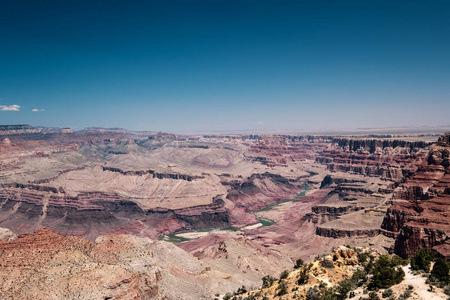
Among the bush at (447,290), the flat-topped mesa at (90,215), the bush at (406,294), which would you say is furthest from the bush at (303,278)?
the flat-topped mesa at (90,215)

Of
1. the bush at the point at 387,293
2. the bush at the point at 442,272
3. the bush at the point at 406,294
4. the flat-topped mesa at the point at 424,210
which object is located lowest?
the flat-topped mesa at the point at 424,210

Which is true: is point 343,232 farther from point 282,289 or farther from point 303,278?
point 303,278

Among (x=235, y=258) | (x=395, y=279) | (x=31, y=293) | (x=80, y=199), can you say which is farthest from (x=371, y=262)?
(x=80, y=199)

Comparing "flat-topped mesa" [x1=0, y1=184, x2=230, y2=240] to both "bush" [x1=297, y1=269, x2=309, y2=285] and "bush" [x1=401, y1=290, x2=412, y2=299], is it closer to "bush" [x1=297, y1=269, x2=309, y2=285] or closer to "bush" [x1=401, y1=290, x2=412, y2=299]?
"bush" [x1=297, y1=269, x2=309, y2=285]

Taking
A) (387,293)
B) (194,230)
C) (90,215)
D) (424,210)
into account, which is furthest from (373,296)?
(90,215)

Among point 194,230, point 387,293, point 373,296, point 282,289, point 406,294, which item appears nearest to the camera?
point 406,294

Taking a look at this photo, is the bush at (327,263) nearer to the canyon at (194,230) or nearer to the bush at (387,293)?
the bush at (387,293)

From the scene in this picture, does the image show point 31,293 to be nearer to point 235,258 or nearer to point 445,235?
point 235,258

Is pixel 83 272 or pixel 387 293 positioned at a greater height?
pixel 387 293
